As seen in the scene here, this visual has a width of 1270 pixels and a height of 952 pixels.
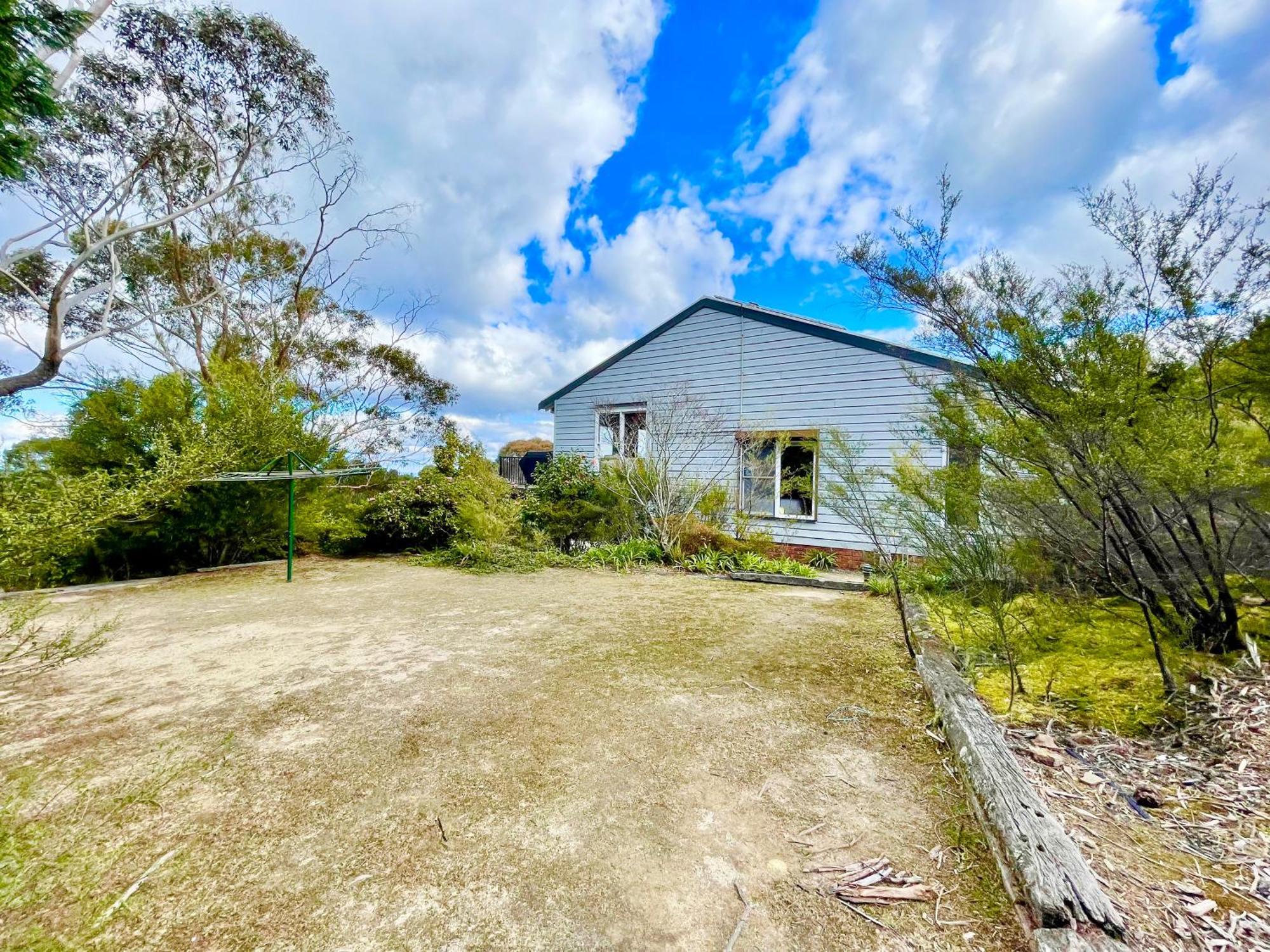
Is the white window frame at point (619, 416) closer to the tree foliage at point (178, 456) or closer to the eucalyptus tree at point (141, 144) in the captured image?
the tree foliage at point (178, 456)

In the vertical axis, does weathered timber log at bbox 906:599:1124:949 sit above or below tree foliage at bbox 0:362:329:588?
below

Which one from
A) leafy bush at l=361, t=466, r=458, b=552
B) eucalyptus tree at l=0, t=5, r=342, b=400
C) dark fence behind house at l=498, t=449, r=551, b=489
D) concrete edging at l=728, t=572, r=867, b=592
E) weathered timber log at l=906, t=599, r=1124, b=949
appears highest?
eucalyptus tree at l=0, t=5, r=342, b=400

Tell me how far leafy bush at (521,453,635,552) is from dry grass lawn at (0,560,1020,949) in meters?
4.75

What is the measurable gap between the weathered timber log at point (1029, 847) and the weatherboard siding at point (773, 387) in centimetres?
453

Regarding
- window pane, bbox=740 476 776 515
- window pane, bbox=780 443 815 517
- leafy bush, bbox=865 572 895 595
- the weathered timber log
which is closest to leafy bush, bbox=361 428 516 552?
window pane, bbox=740 476 776 515

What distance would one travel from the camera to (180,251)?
11000 millimetres

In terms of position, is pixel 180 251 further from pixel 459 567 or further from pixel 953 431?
pixel 953 431

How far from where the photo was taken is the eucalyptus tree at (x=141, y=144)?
8773 mm

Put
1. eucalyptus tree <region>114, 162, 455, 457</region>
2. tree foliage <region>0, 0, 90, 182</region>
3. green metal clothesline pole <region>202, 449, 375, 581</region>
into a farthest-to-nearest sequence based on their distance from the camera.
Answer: eucalyptus tree <region>114, 162, 455, 457</region> → green metal clothesline pole <region>202, 449, 375, 581</region> → tree foliage <region>0, 0, 90, 182</region>

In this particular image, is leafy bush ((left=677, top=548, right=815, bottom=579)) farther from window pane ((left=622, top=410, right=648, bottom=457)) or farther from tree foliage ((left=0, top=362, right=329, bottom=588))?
tree foliage ((left=0, top=362, right=329, bottom=588))

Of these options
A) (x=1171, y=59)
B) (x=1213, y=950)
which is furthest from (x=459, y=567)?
(x=1171, y=59)

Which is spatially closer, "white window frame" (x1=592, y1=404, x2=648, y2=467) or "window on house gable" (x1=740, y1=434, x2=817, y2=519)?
"window on house gable" (x1=740, y1=434, x2=817, y2=519)

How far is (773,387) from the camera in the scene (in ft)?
29.1

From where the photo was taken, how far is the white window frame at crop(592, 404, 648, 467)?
991 centimetres
